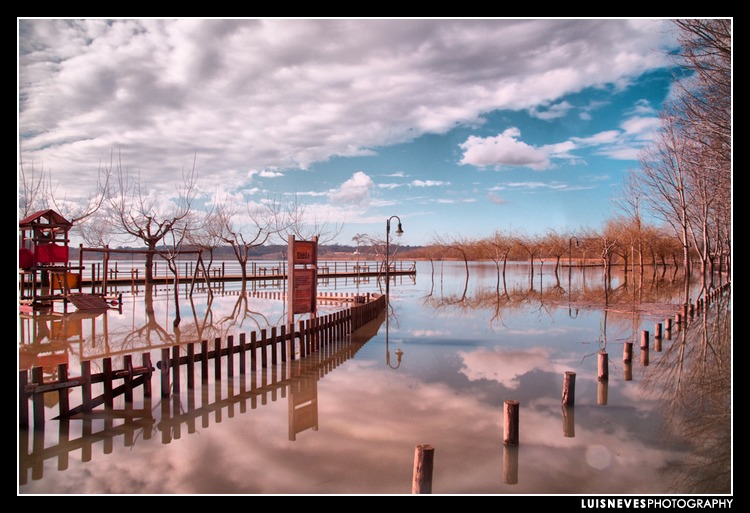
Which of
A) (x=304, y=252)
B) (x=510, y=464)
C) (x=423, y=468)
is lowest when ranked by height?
(x=510, y=464)

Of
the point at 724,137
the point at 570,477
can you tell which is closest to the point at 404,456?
the point at 570,477

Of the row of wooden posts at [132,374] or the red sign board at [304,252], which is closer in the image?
the row of wooden posts at [132,374]

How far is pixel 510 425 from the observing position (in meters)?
6.02

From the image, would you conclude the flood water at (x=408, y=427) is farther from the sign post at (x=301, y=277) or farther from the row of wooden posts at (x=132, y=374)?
the sign post at (x=301, y=277)

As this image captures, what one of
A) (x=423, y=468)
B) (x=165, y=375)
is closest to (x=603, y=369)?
(x=423, y=468)

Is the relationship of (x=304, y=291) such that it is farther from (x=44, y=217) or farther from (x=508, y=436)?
(x=44, y=217)

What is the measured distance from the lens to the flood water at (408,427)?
17.3ft

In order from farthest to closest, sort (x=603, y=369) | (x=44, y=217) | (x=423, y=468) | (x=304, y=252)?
(x=44, y=217)
(x=304, y=252)
(x=603, y=369)
(x=423, y=468)

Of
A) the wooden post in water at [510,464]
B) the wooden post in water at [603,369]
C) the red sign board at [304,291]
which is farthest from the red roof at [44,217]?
the wooden post in water at [603,369]

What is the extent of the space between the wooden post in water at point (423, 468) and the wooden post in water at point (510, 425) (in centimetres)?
195

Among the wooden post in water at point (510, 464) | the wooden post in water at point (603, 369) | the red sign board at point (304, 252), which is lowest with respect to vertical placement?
the wooden post in water at point (510, 464)

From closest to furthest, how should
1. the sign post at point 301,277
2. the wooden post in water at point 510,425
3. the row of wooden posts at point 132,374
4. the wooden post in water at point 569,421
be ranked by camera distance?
the wooden post in water at point 510,425, the row of wooden posts at point 132,374, the wooden post in water at point 569,421, the sign post at point 301,277

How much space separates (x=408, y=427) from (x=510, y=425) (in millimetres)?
1477

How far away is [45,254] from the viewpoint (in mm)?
19688
